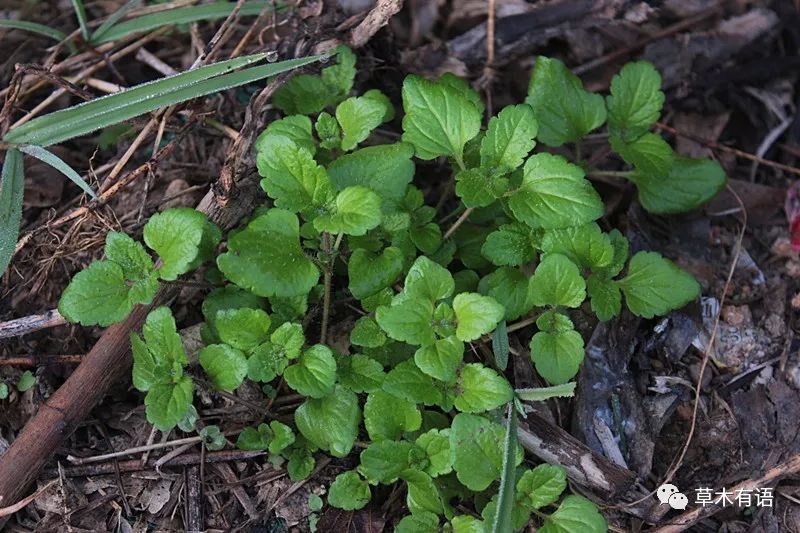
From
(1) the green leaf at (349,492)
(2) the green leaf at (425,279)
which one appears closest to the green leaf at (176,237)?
(2) the green leaf at (425,279)

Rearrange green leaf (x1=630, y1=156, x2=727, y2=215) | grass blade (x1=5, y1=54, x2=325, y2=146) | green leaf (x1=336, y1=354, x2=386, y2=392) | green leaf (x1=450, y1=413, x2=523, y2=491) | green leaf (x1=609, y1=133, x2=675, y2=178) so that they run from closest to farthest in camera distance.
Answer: green leaf (x1=450, y1=413, x2=523, y2=491), green leaf (x1=336, y1=354, x2=386, y2=392), grass blade (x1=5, y1=54, x2=325, y2=146), green leaf (x1=609, y1=133, x2=675, y2=178), green leaf (x1=630, y1=156, x2=727, y2=215)

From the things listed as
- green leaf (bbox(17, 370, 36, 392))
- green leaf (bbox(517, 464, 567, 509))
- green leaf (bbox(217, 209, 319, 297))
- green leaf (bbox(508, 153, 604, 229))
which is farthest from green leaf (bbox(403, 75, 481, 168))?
green leaf (bbox(17, 370, 36, 392))

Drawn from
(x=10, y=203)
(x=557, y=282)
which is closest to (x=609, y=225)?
(x=557, y=282)

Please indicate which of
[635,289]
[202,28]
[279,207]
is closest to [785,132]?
[635,289]

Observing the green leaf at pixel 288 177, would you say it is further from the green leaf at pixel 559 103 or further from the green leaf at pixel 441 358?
the green leaf at pixel 559 103

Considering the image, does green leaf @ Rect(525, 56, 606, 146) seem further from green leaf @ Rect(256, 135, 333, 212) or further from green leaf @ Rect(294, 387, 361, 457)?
green leaf @ Rect(294, 387, 361, 457)
